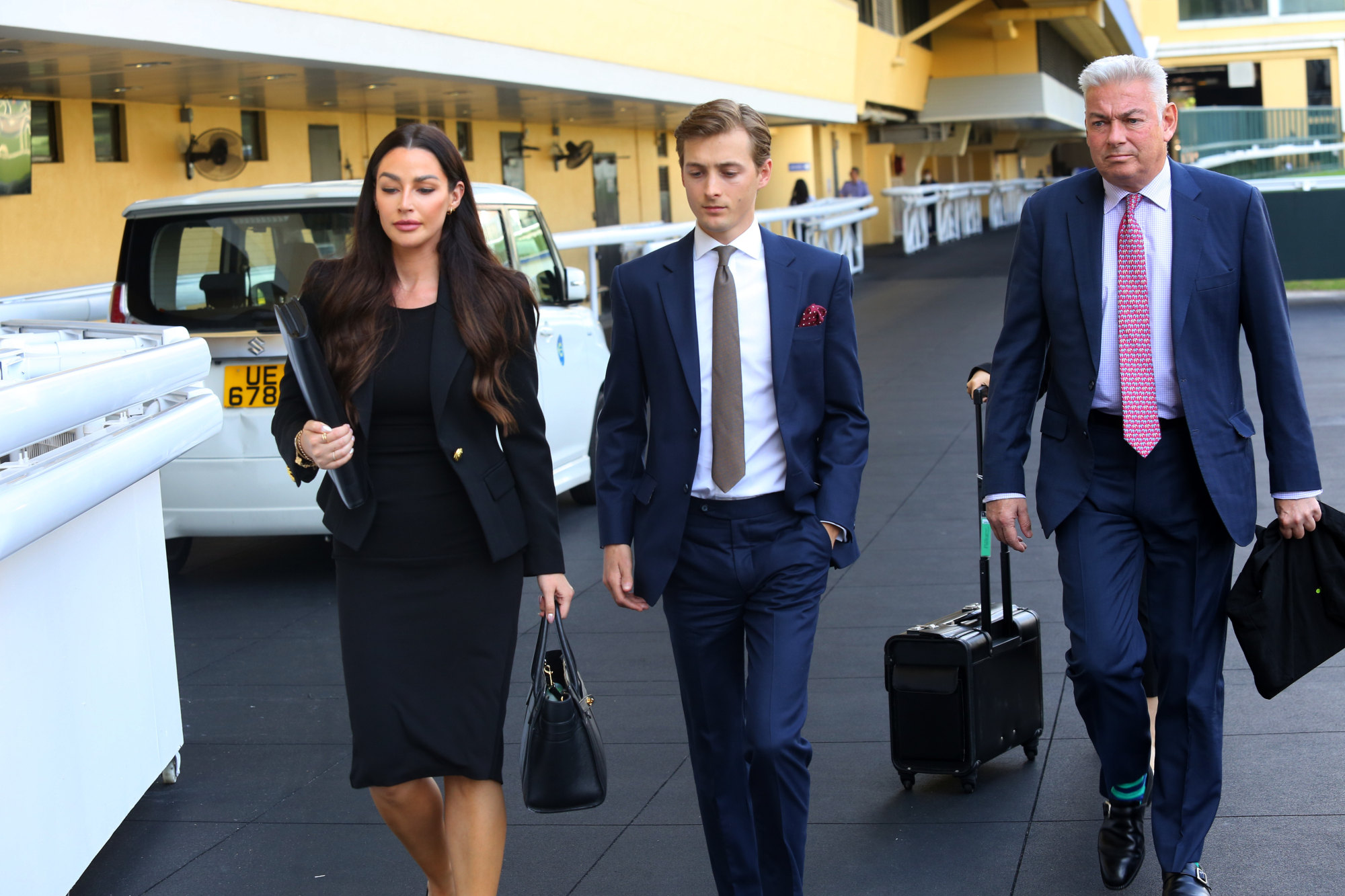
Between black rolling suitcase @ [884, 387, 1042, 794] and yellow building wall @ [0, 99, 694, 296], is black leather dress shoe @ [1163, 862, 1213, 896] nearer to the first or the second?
black rolling suitcase @ [884, 387, 1042, 794]

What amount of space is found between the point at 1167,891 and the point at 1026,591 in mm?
3201

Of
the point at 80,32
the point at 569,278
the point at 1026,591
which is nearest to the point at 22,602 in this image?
the point at 1026,591

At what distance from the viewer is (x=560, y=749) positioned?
3.38 meters

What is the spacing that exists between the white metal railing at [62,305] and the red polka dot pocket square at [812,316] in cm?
620

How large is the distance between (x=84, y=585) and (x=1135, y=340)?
2694 mm

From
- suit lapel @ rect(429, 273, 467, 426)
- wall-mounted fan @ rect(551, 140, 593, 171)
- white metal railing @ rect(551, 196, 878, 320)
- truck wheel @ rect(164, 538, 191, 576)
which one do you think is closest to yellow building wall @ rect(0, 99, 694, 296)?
white metal railing @ rect(551, 196, 878, 320)

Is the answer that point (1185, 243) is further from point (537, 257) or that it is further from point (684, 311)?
point (537, 257)

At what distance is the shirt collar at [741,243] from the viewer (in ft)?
11.4

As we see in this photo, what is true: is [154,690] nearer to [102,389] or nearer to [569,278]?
[102,389]

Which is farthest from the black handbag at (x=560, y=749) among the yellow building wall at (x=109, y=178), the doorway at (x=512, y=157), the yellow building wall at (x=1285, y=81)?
the yellow building wall at (x=1285, y=81)

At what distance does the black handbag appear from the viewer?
3367 millimetres

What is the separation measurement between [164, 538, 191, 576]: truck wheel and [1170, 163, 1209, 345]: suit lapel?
6089 mm

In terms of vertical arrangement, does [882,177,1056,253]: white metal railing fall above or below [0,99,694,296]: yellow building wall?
above

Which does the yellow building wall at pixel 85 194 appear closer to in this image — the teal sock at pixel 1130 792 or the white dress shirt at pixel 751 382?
the white dress shirt at pixel 751 382
